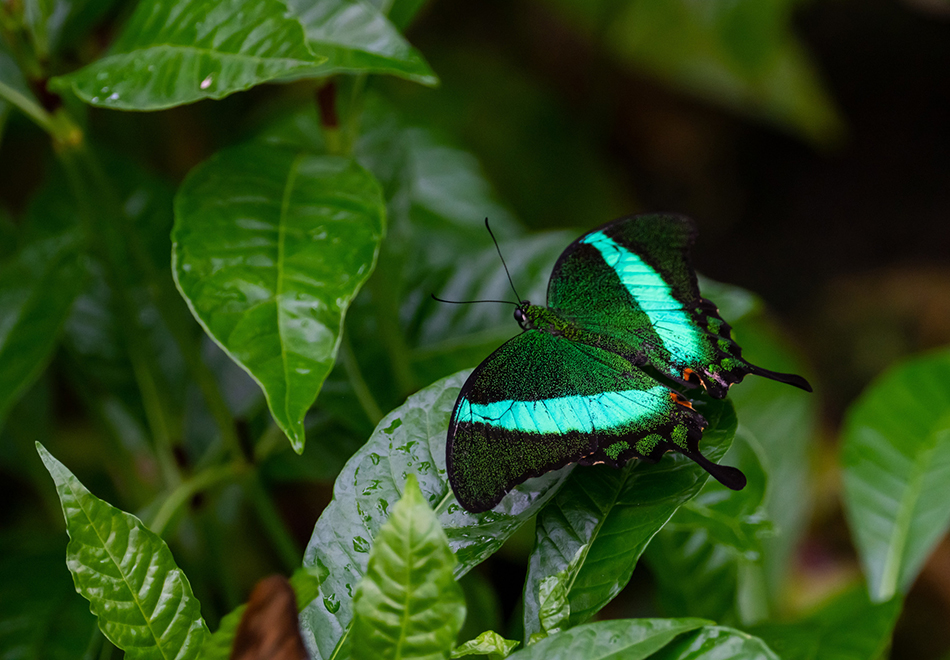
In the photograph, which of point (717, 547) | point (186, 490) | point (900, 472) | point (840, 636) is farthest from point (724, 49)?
point (186, 490)

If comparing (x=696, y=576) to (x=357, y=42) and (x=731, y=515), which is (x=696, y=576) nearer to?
(x=731, y=515)

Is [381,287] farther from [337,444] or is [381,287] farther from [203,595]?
[203,595]

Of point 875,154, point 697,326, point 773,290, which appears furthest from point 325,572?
point 875,154

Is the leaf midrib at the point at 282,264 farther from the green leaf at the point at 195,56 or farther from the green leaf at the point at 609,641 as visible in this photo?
the green leaf at the point at 609,641

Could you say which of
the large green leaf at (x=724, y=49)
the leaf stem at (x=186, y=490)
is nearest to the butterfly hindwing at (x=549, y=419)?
the leaf stem at (x=186, y=490)

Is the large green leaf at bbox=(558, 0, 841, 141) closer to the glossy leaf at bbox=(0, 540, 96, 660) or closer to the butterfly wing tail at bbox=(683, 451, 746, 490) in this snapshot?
the butterfly wing tail at bbox=(683, 451, 746, 490)
